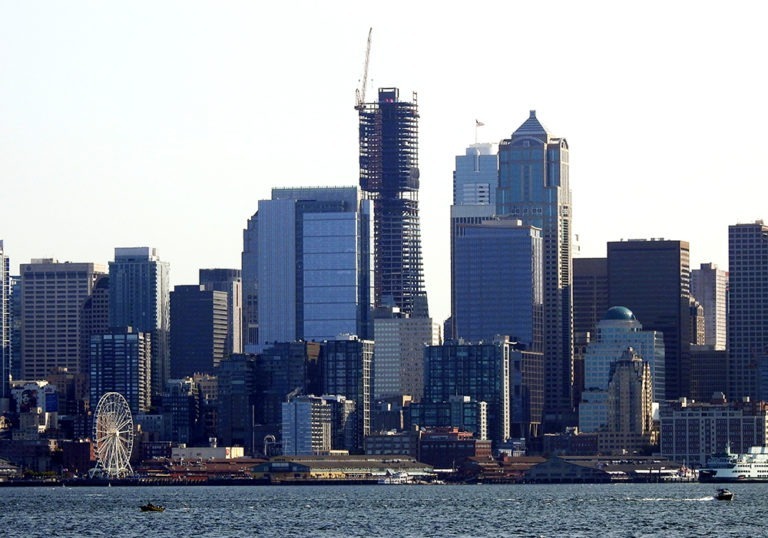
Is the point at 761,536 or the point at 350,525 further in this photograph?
the point at 350,525

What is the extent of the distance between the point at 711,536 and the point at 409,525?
30733 mm

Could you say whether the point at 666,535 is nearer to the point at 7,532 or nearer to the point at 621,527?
the point at 621,527

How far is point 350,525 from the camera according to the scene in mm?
199875

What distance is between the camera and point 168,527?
650 ft

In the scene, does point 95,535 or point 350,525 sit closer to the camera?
point 95,535

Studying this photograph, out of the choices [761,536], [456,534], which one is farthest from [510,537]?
[761,536]

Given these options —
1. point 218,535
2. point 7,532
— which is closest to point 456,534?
point 218,535

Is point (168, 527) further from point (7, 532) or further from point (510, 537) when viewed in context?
point (510, 537)

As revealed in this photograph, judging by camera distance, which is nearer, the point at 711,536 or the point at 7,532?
the point at 711,536

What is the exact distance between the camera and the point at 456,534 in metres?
182

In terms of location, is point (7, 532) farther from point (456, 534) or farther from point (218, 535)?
point (456, 534)

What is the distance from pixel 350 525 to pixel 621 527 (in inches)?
946

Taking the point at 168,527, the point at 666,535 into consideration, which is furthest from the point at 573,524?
the point at 168,527

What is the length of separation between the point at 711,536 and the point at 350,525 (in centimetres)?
3556
